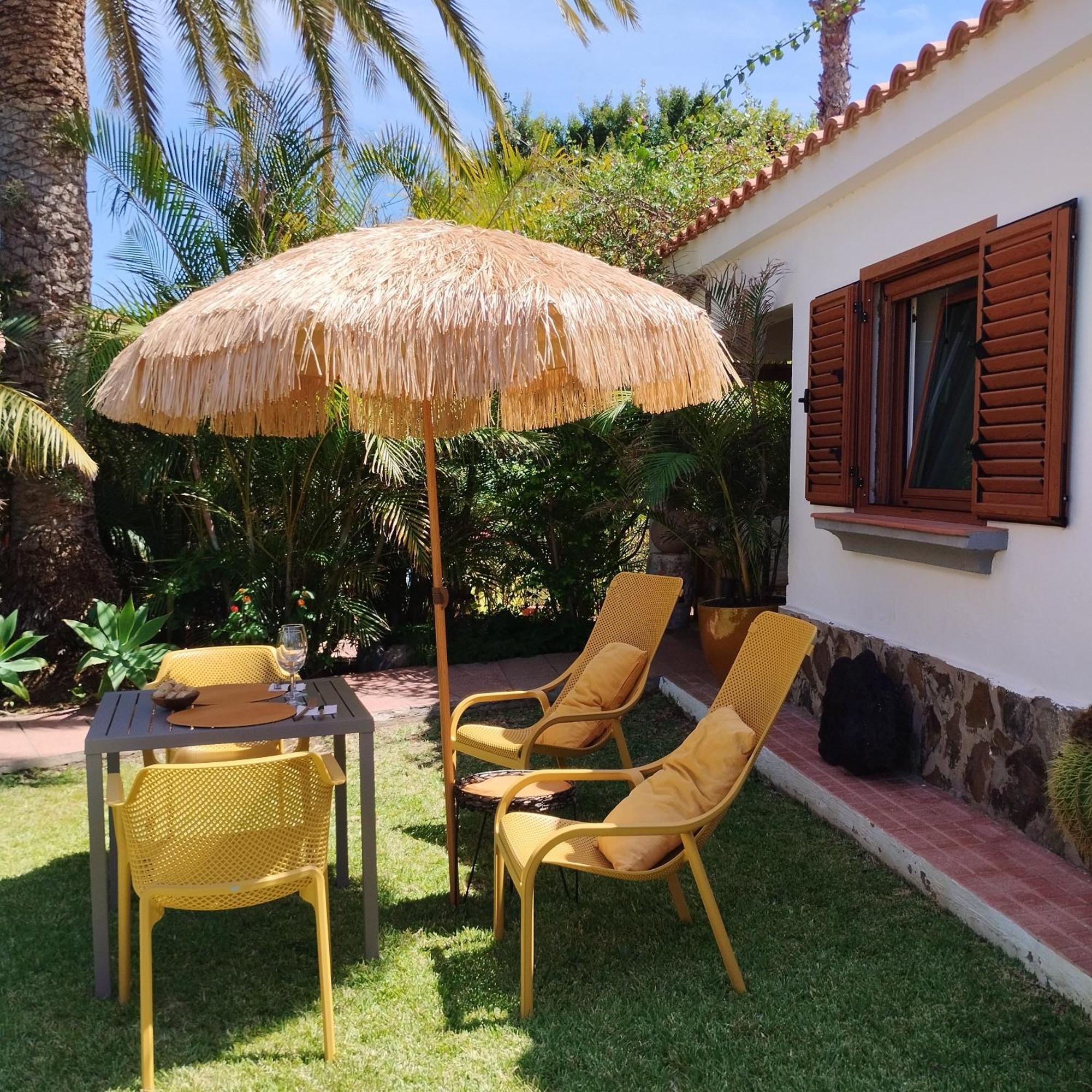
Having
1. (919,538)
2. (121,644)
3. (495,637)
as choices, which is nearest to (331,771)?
(919,538)

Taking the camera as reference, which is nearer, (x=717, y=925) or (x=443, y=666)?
(x=717, y=925)

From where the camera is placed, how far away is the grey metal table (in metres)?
3.30

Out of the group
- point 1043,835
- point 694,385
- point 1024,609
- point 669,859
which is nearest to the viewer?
point 669,859

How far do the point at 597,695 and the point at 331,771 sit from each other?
174 cm

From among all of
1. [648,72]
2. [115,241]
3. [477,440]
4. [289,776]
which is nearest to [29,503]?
[115,241]

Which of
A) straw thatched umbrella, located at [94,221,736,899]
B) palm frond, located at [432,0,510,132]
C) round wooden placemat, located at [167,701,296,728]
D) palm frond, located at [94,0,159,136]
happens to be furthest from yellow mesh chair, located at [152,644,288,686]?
palm frond, located at [94,0,159,136]

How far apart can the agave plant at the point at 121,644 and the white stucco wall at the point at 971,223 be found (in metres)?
4.30

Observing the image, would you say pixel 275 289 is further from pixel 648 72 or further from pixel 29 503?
pixel 648 72

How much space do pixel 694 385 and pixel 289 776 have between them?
2024 millimetres

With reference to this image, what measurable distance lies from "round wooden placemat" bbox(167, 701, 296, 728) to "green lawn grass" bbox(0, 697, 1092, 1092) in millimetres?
824

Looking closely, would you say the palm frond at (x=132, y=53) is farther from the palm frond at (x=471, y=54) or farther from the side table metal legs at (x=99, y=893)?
the side table metal legs at (x=99, y=893)

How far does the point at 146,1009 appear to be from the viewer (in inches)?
110

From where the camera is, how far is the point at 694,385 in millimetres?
3844

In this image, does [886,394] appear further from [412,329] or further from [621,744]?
[412,329]
